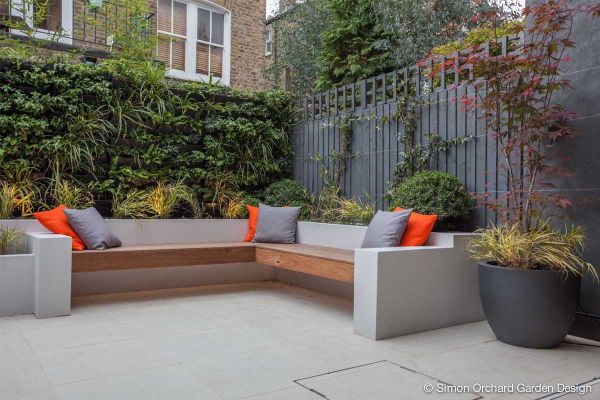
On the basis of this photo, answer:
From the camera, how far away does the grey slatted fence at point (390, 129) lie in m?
4.15

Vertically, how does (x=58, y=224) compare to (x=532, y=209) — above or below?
below

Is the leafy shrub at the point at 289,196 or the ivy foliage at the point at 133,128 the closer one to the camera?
the ivy foliage at the point at 133,128

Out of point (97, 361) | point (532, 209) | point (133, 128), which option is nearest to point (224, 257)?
point (133, 128)

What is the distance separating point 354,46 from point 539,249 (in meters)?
6.49

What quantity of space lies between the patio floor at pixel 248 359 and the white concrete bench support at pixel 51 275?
12 centimetres

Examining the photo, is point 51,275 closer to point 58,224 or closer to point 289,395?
point 58,224

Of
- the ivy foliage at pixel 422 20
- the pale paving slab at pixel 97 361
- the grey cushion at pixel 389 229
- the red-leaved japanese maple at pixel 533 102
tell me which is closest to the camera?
the pale paving slab at pixel 97 361

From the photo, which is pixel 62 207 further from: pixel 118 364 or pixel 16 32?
pixel 16 32

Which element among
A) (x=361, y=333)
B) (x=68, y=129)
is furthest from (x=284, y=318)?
(x=68, y=129)

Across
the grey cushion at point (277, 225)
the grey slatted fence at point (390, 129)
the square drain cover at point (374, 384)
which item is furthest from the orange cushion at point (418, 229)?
the grey cushion at point (277, 225)

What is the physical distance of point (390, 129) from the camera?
5.05 metres

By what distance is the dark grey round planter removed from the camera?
3039 mm

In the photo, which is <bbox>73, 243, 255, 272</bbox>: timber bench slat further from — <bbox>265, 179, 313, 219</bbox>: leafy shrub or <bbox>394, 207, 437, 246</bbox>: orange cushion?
<bbox>394, 207, 437, 246</bbox>: orange cushion

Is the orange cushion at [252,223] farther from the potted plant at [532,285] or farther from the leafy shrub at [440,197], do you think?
the potted plant at [532,285]
